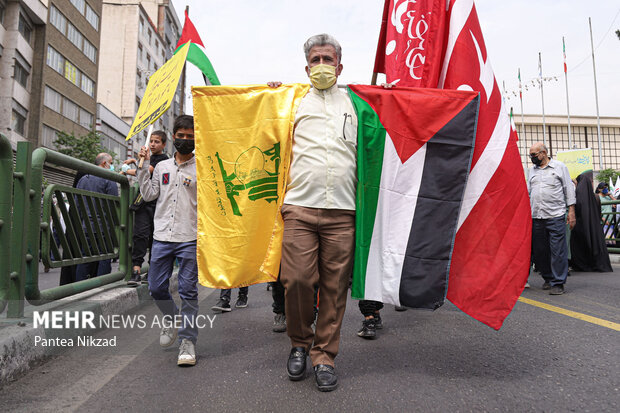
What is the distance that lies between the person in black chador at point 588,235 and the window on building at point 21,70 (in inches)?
1064

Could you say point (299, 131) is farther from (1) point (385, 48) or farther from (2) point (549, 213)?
(2) point (549, 213)

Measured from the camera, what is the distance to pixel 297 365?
2.70 meters

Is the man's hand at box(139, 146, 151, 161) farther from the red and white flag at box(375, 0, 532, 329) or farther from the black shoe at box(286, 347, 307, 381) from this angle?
the red and white flag at box(375, 0, 532, 329)

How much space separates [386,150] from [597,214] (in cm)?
683

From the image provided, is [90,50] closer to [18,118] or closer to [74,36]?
[74,36]

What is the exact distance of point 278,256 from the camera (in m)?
3.01

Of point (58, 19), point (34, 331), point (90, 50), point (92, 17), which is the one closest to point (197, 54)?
point (34, 331)

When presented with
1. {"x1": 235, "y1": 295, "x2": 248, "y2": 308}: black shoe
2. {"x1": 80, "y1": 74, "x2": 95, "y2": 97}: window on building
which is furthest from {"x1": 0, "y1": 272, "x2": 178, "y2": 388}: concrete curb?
{"x1": 80, "y1": 74, "x2": 95, "y2": 97}: window on building

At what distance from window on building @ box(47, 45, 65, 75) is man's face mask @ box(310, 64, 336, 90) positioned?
1194 inches

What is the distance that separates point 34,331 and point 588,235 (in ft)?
27.0

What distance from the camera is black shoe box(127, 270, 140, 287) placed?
533cm

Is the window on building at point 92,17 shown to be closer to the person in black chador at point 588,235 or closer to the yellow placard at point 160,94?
the person in black chador at point 588,235

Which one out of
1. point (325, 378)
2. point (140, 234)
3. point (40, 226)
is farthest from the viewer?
point (140, 234)

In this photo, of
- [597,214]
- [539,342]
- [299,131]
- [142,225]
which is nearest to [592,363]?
[539,342]
